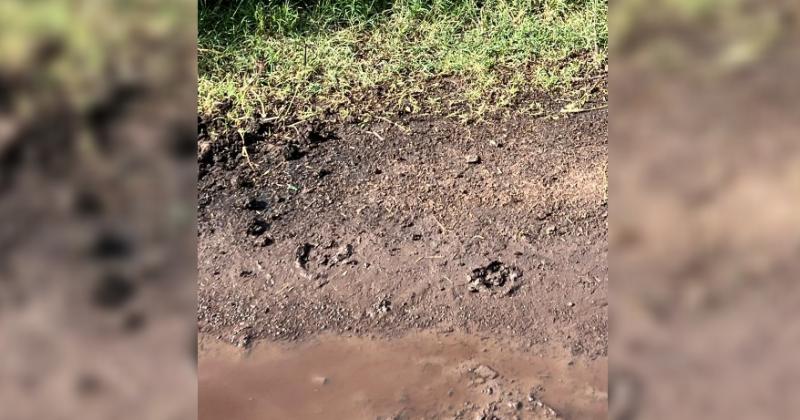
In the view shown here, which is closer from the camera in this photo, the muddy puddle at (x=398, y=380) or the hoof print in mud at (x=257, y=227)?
the muddy puddle at (x=398, y=380)

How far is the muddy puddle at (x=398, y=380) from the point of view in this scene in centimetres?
216

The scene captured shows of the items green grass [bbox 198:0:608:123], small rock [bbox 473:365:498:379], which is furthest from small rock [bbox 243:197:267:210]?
small rock [bbox 473:365:498:379]

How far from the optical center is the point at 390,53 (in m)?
3.54

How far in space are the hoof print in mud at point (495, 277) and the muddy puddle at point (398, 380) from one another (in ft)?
0.65

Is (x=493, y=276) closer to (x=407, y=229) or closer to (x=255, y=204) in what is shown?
(x=407, y=229)
